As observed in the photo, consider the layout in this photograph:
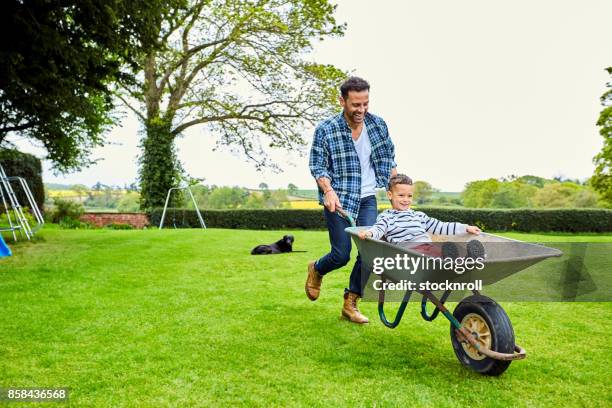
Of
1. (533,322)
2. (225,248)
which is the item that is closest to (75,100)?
(225,248)

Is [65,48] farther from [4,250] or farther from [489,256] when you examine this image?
[489,256]

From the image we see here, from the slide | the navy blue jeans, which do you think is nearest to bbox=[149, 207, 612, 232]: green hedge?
the slide

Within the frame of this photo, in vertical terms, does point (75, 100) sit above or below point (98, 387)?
above

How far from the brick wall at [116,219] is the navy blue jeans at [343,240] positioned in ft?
44.8

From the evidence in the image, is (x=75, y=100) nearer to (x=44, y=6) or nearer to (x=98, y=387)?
(x=44, y=6)

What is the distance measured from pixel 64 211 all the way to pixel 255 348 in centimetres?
1494

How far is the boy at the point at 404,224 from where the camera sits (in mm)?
2875

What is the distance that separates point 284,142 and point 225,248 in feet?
27.2

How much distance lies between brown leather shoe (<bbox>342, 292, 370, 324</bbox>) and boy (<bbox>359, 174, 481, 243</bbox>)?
0.98m

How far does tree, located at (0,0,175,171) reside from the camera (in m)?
6.64

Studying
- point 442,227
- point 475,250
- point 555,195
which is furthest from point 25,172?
point 555,195

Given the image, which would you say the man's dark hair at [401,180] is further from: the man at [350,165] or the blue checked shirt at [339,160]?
the blue checked shirt at [339,160]

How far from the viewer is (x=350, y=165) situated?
3.54m

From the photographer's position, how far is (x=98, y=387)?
265cm
